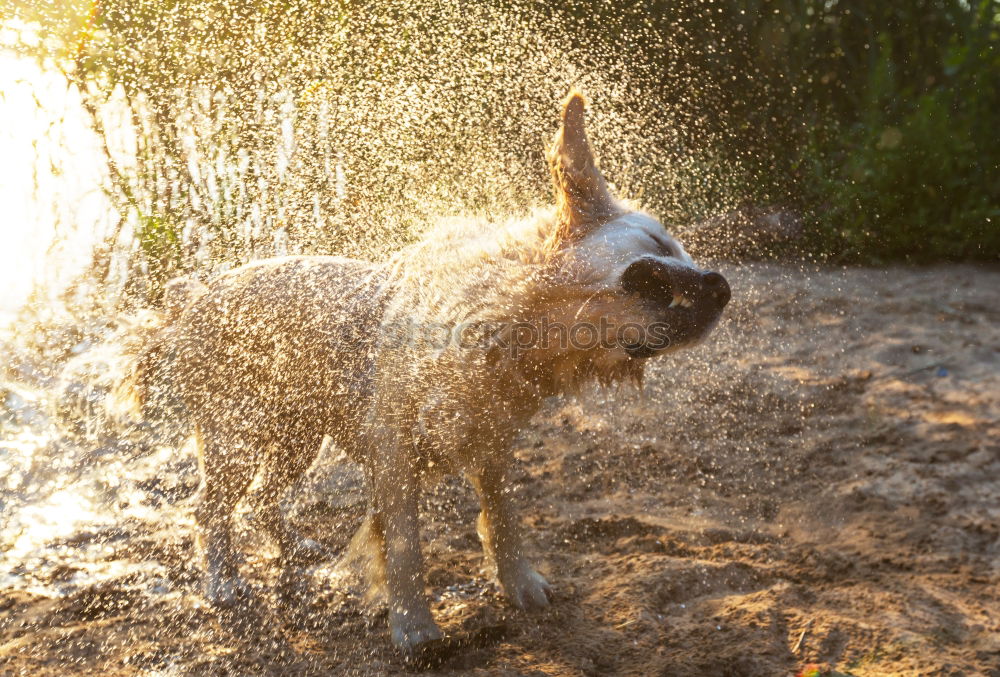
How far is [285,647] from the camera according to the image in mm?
3539

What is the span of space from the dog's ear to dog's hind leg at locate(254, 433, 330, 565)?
5.51 feet

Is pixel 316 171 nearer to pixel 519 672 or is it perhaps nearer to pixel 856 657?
pixel 519 672

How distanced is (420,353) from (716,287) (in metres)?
1.10

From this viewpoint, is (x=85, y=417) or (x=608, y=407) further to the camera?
(x=85, y=417)

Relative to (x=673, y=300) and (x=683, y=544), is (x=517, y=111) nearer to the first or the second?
(x=683, y=544)

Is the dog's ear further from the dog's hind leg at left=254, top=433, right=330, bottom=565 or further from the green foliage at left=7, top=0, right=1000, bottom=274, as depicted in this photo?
the green foliage at left=7, top=0, right=1000, bottom=274

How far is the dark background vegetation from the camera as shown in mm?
7430

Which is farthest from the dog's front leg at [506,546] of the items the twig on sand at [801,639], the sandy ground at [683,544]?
the twig on sand at [801,639]

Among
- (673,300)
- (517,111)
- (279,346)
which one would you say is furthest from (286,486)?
(517,111)

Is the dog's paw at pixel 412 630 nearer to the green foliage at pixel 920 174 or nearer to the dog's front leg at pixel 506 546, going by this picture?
the dog's front leg at pixel 506 546

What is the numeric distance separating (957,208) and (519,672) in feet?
19.6

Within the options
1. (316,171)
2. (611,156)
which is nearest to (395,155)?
(316,171)

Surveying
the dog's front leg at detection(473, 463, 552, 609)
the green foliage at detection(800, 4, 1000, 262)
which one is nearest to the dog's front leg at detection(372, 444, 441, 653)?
the dog's front leg at detection(473, 463, 552, 609)

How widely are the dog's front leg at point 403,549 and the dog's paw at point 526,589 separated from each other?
18.2 inches
